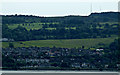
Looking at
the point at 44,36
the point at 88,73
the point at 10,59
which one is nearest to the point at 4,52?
the point at 10,59

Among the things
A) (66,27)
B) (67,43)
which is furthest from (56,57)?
(66,27)

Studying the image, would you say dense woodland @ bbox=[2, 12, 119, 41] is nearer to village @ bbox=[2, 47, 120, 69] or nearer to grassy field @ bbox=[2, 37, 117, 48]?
grassy field @ bbox=[2, 37, 117, 48]

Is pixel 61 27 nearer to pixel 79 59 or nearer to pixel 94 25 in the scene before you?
pixel 94 25

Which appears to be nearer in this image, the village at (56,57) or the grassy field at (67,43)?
the village at (56,57)

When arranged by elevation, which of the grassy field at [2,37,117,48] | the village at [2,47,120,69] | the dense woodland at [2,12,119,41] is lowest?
the village at [2,47,120,69]

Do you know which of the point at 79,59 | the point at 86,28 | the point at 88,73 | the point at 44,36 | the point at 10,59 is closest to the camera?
the point at 88,73

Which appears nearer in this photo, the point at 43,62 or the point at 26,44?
the point at 43,62

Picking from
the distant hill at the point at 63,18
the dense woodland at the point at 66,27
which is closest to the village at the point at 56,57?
the dense woodland at the point at 66,27

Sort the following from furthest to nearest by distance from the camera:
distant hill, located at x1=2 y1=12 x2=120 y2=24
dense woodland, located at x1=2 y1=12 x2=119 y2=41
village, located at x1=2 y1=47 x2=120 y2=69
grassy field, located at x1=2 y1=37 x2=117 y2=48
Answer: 1. distant hill, located at x1=2 y1=12 x2=120 y2=24
2. dense woodland, located at x1=2 y1=12 x2=119 y2=41
3. grassy field, located at x1=2 y1=37 x2=117 y2=48
4. village, located at x1=2 y1=47 x2=120 y2=69

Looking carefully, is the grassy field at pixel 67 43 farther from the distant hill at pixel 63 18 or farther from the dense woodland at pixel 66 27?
the distant hill at pixel 63 18

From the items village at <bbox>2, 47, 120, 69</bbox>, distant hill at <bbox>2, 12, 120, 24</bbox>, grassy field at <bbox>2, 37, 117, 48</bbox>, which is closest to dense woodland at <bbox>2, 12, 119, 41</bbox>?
distant hill at <bbox>2, 12, 120, 24</bbox>

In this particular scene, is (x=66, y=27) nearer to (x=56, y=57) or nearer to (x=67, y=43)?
(x=67, y=43)
